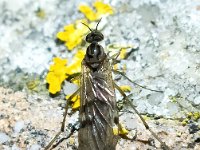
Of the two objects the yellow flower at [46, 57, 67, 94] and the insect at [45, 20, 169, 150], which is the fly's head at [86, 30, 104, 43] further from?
the yellow flower at [46, 57, 67, 94]

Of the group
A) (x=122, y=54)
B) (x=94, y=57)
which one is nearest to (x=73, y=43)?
(x=94, y=57)

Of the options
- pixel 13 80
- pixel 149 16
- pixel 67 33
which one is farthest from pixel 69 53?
pixel 149 16

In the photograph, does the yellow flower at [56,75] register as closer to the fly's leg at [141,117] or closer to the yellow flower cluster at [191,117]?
the fly's leg at [141,117]

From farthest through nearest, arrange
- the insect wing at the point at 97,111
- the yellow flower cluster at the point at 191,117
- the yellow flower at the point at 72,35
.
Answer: the yellow flower at the point at 72,35
the yellow flower cluster at the point at 191,117
the insect wing at the point at 97,111

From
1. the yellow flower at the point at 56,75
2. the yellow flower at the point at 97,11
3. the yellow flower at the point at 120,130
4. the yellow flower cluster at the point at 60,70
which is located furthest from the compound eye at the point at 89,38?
the yellow flower at the point at 120,130

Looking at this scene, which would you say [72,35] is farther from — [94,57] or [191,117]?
[191,117]

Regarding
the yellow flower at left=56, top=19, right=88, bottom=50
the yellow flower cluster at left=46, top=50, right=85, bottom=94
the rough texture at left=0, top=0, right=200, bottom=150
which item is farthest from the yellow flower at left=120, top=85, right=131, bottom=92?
the yellow flower at left=56, top=19, right=88, bottom=50
